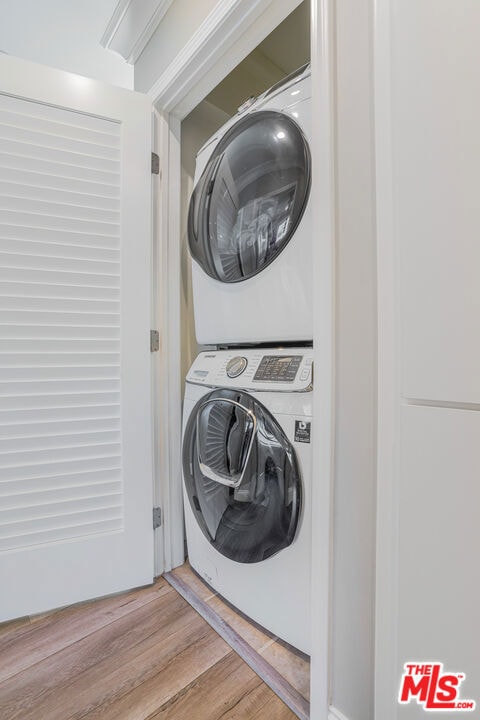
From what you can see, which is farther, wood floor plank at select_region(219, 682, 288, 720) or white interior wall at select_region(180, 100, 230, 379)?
white interior wall at select_region(180, 100, 230, 379)

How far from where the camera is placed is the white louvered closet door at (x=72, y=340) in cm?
123

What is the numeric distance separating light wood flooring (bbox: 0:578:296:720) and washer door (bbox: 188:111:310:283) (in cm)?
125

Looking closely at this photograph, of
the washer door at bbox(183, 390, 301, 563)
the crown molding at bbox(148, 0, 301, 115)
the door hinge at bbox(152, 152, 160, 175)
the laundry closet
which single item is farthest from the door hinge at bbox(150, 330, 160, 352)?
the crown molding at bbox(148, 0, 301, 115)

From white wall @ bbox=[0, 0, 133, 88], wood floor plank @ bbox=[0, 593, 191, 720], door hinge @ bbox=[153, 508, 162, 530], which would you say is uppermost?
white wall @ bbox=[0, 0, 133, 88]

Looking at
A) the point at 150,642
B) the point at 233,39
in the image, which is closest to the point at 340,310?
the point at 233,39

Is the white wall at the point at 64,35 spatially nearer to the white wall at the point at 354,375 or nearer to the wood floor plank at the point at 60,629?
the white wall at the point at 354,375

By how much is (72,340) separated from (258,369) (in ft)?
2.38

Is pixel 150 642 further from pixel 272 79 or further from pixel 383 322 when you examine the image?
pixel 272 79

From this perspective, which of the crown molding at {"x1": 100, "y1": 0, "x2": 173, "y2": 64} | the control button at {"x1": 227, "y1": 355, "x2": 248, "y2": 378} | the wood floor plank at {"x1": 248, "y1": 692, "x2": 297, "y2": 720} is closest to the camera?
the wood floor plank at {"x1": 248, "y1": 692, "x2": 297, "y2": 720}

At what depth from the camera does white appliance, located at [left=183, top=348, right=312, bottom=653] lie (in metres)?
1.00

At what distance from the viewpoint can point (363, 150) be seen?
75cm

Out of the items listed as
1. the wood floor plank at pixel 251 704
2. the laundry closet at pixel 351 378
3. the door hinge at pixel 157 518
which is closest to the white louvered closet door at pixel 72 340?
the door hinge at pixel 157 518

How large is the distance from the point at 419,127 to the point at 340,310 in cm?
36

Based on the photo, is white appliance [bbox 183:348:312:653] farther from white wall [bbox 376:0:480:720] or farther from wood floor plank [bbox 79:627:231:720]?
white wall [bbox 376:0:480:720]
